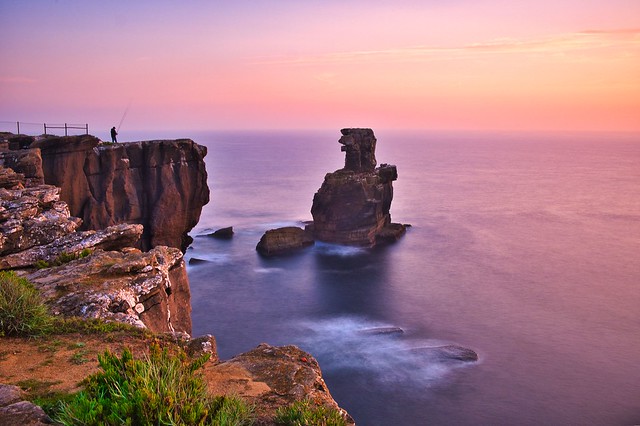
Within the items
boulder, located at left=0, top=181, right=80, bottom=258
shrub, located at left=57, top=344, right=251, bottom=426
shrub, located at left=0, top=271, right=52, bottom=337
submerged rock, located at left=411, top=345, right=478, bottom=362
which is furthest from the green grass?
submerged rock, located at left=411, top=345, right=478, bottom=362

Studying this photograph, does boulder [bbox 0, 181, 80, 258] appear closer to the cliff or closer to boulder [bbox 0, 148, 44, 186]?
boulder [bbox 0, 148, 44, 186]

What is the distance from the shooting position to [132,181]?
50.3m

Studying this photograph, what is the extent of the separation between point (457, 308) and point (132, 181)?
36942 millimetres

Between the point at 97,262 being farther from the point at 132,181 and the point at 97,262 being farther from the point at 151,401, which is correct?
the point at 132,181

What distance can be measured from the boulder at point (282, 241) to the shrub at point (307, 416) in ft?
224

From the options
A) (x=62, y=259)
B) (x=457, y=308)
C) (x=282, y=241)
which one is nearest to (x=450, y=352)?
(x=457, y=308)

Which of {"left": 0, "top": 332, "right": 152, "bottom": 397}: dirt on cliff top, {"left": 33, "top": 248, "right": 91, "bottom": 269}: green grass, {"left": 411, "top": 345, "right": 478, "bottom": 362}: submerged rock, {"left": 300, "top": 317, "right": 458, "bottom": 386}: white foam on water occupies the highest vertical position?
{"left": 33, "top": 248, "right": 91, "bottom": 269}: green grass

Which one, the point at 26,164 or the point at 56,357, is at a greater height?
the point at 26,164

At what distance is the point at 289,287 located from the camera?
214 ft

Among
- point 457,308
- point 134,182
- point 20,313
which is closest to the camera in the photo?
point 20,313

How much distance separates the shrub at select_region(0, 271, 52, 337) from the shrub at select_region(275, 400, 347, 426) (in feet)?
25.8

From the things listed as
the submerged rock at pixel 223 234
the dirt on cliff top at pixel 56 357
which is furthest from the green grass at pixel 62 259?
the submerged rock at pixel 223 234

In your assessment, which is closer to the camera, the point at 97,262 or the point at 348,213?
the point at 97,262

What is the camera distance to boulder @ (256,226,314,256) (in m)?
78.3
